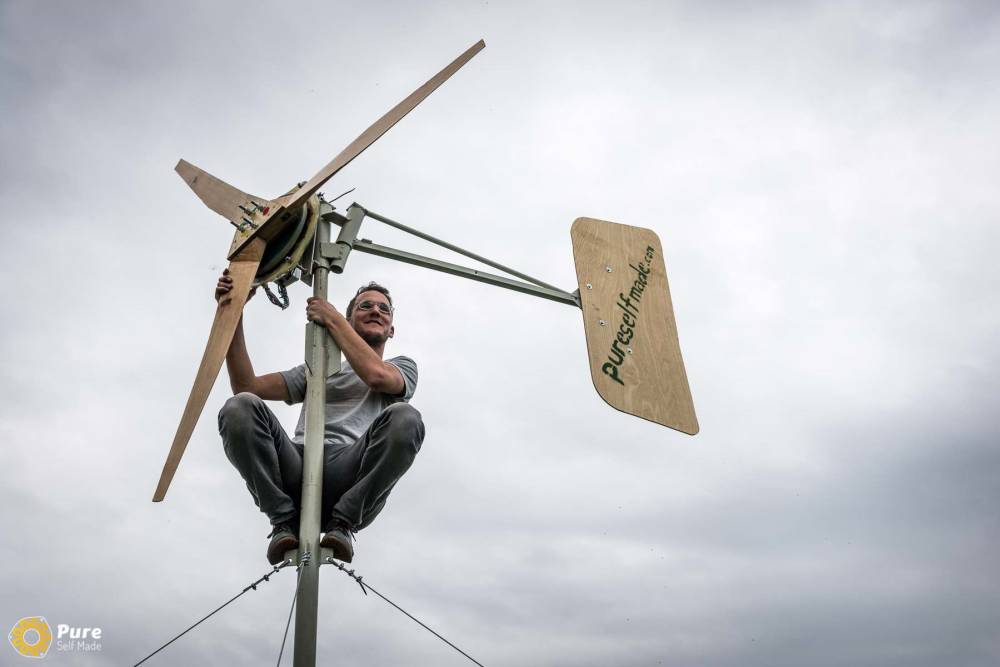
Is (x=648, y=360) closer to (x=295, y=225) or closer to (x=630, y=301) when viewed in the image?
(x=630, y=301)

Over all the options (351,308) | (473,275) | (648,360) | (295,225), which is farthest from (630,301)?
(295,225)

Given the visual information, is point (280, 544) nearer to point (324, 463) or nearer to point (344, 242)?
point (324, 463)

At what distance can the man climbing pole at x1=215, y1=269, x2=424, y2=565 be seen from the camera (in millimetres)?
5973

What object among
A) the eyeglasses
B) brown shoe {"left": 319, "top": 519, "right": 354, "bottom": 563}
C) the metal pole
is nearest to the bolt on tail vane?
the metal pole

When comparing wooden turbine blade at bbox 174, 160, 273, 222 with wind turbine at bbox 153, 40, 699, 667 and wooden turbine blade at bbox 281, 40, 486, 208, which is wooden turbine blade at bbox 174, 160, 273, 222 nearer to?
wind turbine at bbox 153, 40, 699, 667

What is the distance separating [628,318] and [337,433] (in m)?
2.79

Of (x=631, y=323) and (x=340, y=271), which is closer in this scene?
(x=340, y=271)

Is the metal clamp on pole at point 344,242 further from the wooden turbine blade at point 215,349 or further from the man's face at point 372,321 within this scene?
the wooden turbine blade at point 215,349

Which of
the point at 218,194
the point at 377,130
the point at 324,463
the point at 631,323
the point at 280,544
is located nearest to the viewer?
the point at 280,544

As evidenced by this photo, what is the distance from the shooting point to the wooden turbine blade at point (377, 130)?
646 centimetres

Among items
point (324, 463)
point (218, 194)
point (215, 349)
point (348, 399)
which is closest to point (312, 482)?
point (324, 463)

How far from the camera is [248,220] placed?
6.80m

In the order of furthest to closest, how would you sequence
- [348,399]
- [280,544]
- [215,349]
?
[348,399] < [215,349] < [280,544]

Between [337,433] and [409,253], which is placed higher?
[409,253]
